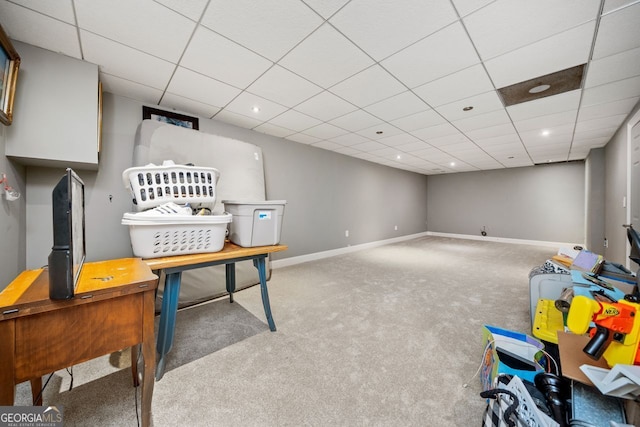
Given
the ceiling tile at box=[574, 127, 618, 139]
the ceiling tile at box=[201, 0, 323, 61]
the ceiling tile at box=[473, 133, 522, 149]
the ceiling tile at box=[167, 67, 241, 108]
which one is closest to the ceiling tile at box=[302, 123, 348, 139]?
the ceiling tile at box=[167, 67, 241, 108]

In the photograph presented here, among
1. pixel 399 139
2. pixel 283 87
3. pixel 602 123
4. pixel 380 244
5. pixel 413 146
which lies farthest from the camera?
pixel 380 244

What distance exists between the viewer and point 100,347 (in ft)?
3.06

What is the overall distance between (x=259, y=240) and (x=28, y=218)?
2113 millimetres

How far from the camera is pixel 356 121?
3.30m

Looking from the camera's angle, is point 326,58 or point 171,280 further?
point 326,58

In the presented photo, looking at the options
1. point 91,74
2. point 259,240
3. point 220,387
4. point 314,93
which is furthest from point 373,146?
point 220,387

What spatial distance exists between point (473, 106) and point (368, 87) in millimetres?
1354

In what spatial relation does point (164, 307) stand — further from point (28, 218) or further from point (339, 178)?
point (339, 178)

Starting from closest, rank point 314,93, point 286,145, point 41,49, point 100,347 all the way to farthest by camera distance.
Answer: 1. point 100,347
2. point 41,49
3. point 314,93
4. point 286,145

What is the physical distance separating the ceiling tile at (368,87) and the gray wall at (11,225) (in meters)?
2.64

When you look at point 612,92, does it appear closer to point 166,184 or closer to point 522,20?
point 522,20

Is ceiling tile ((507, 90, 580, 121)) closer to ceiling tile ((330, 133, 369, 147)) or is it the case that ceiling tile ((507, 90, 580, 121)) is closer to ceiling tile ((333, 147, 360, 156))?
ceiling tile ((330, 133, 369, 147))

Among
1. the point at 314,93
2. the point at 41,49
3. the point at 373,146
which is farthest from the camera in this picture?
the point at 373,146

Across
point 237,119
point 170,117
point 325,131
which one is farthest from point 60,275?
point 325,131
